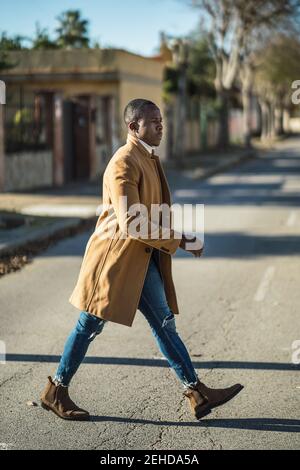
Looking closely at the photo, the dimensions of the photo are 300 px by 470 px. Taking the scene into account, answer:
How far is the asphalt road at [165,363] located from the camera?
5.05 meters

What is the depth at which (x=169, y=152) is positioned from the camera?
125ft

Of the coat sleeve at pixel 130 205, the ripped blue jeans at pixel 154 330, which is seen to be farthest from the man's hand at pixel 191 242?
the ripped blue jeans at pixel 154 330

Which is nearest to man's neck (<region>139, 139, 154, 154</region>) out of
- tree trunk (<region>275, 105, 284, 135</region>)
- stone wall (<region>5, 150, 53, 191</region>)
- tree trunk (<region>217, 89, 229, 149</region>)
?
stone wall (<region>5, 150, 53, 191</region>)

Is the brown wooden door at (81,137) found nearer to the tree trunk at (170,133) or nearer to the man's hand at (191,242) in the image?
the tree trunk at (170,133)

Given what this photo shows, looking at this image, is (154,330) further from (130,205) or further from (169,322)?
(130,205)

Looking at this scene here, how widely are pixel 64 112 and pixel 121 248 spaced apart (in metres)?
19.3

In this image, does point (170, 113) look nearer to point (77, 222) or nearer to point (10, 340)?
point (77, 222)

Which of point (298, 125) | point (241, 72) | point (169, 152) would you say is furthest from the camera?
point (298, 125)

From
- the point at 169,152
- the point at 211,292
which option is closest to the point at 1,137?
the point at 211,292

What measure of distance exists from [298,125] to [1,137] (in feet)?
350

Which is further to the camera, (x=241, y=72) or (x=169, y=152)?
(x=241, y=72)

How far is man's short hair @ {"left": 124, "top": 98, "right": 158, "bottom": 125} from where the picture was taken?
5.10 meters

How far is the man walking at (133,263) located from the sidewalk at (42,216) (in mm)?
5553

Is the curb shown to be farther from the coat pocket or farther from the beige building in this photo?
the beige building
